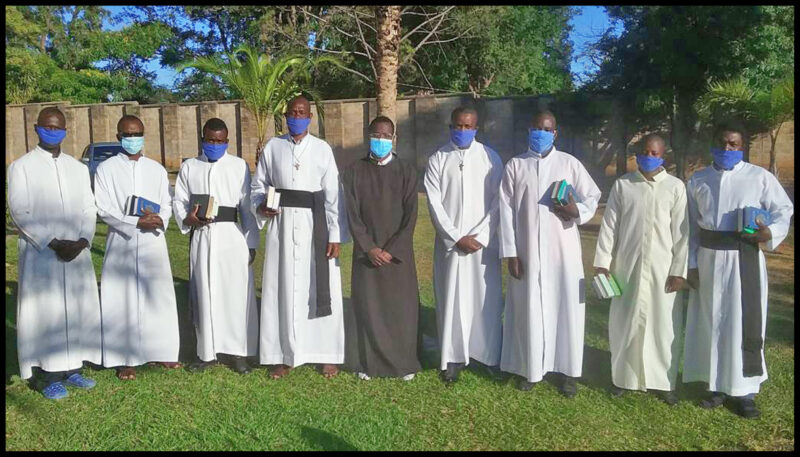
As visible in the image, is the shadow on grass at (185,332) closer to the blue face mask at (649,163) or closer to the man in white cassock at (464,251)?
the man in white cassock at (464,251)

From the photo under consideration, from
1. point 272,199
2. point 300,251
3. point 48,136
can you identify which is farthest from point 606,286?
point 48,136

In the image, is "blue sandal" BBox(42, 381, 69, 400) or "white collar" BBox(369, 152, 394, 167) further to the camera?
"white collar" BBox(369, 152, 394, 167)

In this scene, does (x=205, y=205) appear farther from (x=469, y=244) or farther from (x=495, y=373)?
(x=495, y=373)

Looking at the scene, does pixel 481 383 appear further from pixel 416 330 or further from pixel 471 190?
pixel 471 190

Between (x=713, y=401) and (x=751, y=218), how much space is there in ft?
4.65

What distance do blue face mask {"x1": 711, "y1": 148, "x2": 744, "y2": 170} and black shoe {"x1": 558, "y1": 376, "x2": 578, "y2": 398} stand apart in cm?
201

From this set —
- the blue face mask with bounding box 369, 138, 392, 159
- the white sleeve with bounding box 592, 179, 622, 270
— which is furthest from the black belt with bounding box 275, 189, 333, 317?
the white sleeve with bounding box 592, 179, 622, 270

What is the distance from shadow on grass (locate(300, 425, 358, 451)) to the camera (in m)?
4.71

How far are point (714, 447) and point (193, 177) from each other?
4.57 metres

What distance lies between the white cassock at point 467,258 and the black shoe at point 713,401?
1.63 metres

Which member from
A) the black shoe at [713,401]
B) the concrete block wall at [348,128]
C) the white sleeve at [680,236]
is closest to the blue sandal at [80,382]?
the white sleeve at [680,236]

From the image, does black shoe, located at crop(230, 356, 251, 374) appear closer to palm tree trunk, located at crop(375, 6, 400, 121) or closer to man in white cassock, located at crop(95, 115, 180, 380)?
man in white cassock, located at crop(95, 115, 180, 380)

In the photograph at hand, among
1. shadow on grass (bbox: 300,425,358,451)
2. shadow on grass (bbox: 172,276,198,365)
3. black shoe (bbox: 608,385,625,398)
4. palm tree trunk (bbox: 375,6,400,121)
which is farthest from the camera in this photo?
palm tree trunk (bbox: 375,6,400,121)

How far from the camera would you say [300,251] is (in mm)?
6031
